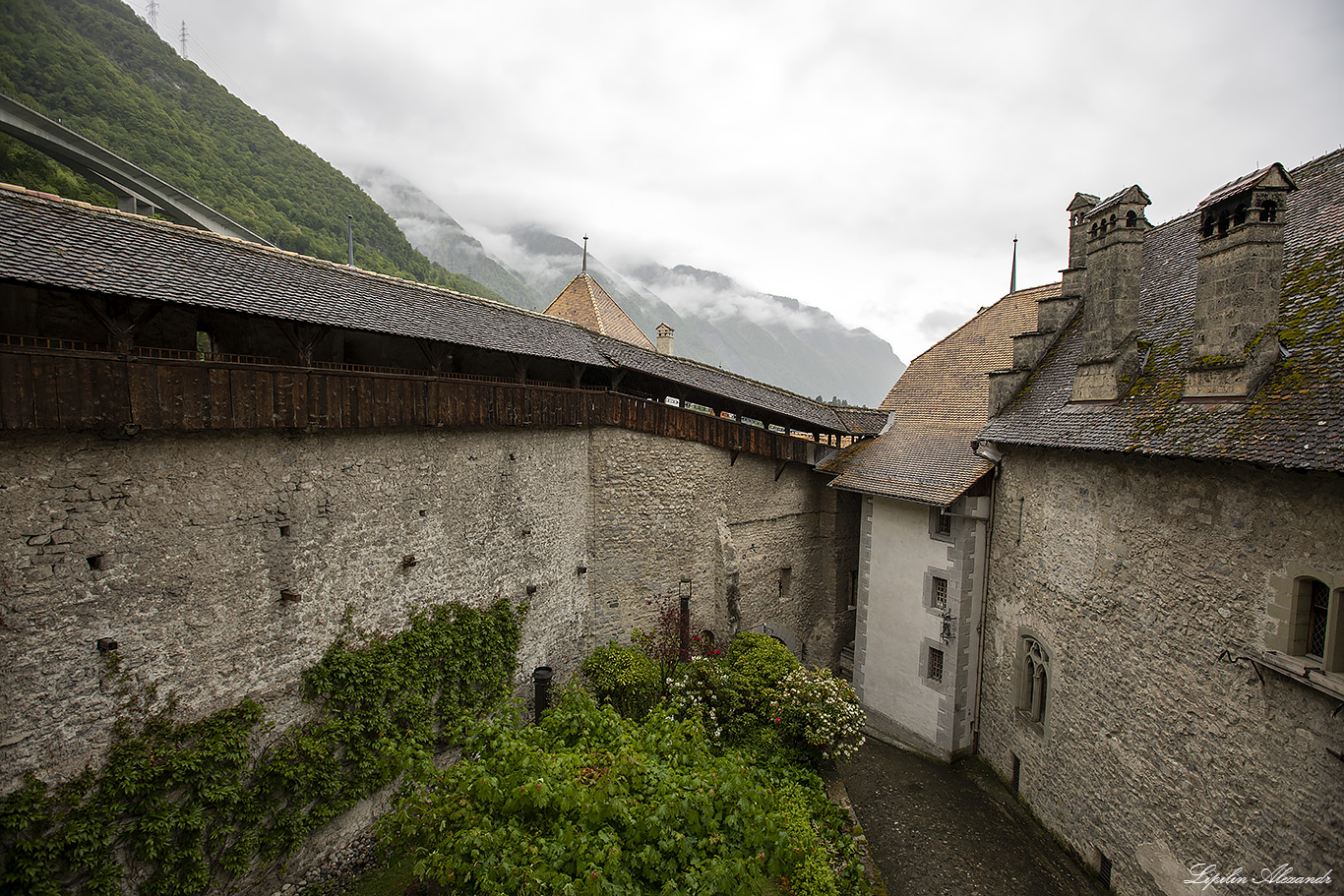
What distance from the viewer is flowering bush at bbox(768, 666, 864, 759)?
9297 mm

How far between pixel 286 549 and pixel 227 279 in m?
3.22

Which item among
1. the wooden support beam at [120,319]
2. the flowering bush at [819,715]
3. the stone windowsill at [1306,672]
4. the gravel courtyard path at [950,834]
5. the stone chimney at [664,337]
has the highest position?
the stone chimney at [664,337]

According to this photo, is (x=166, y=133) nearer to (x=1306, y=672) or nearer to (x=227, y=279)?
(x=227, y=279)

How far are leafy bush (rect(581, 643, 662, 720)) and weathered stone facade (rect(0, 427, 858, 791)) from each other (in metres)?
0.78

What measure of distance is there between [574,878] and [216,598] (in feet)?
16.5

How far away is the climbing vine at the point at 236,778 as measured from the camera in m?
5.28

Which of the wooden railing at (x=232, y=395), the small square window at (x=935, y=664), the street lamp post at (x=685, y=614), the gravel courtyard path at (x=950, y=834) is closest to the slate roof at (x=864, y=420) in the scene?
the small square window at (x=935, y=664)

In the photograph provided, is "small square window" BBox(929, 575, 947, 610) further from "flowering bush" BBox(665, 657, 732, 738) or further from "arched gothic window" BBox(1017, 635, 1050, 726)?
"flowering bush" BBox(665, 657, 732, 738)

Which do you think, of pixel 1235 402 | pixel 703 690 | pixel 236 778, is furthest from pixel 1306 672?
pixel 236 778

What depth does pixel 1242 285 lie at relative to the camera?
257 inches

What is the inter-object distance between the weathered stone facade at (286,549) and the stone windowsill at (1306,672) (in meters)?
9.15

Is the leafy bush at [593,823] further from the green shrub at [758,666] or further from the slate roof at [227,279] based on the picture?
→ the slate roof at [227,279]

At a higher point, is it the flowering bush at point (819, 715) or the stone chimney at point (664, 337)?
the stone chimney at point (664, 337)

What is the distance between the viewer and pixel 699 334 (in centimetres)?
18338
